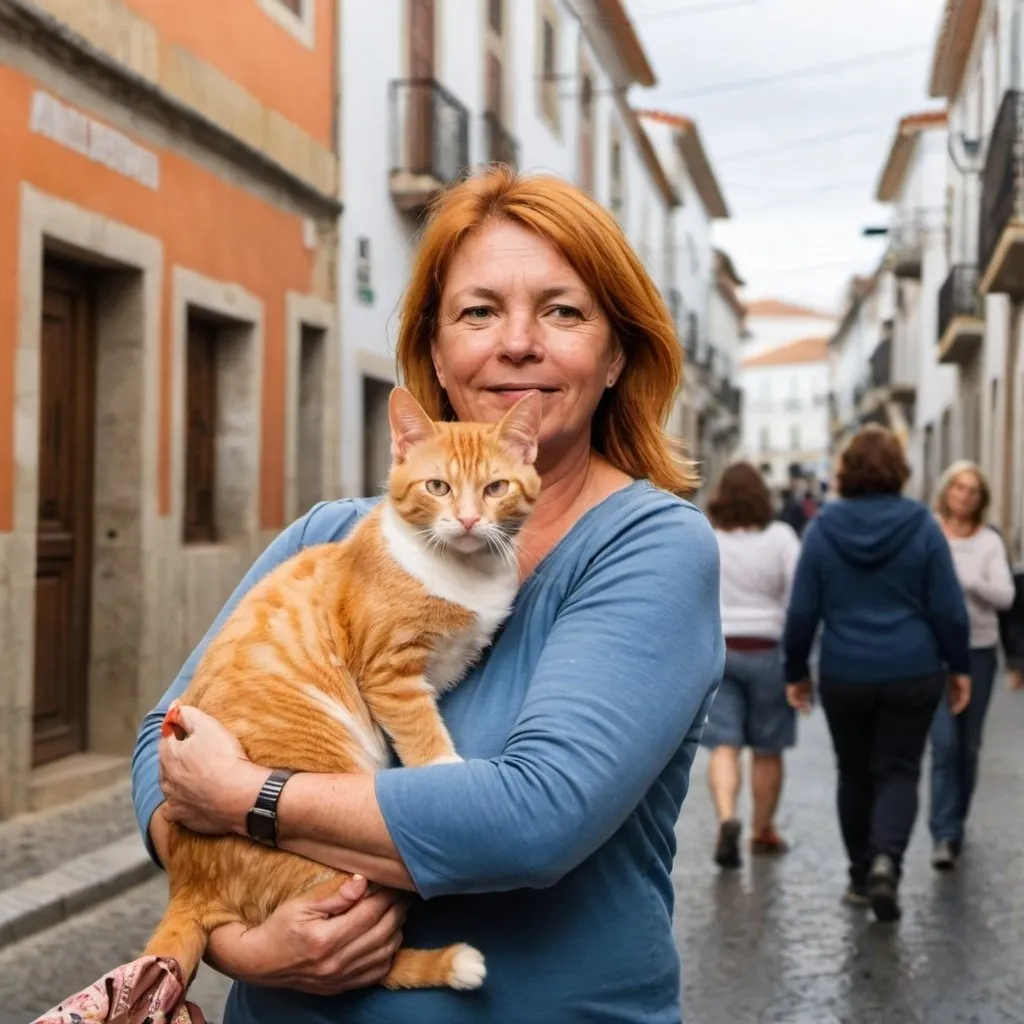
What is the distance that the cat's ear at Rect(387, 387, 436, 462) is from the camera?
7.41 ft

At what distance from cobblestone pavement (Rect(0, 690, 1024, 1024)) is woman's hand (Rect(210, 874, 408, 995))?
11.1 ft

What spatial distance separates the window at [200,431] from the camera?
11164 millimetres

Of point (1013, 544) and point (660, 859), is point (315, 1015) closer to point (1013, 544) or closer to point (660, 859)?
point (660, 859)

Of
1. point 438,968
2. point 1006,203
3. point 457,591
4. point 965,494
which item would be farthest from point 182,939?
point 1006,203

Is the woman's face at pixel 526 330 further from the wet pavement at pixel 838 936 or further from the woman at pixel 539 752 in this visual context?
the wet pavement at pixel 838 936

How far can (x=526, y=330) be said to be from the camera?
220cm

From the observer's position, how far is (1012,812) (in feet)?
28.6

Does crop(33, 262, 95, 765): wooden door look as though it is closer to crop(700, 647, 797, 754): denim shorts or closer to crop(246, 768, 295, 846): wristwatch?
crop(700, 647, 797, 754): denim shorts

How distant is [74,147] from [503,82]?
463 inches

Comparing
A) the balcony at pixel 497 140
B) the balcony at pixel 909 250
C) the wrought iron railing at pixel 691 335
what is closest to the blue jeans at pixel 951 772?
the balcony at pixel 497 140


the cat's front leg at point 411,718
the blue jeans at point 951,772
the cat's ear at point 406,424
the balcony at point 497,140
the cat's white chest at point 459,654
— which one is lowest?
the blue jeans at point 951,772

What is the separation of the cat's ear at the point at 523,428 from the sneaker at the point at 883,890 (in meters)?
4.55

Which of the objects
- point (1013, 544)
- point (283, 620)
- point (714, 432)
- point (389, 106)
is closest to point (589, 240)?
point (283, 620)

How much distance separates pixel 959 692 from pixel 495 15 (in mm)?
14433
